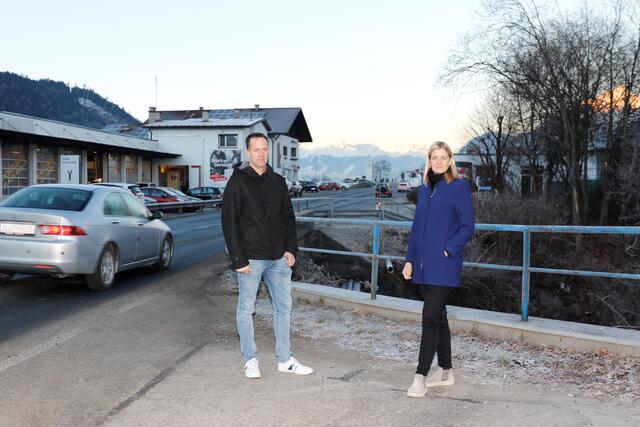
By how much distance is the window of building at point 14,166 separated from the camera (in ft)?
109

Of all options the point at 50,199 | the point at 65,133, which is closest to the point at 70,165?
the point at 65,133

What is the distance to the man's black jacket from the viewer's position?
15.1ft

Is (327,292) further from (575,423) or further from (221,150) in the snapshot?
(221,150)

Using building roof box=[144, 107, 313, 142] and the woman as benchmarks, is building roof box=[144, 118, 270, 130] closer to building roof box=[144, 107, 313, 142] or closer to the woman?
building roof box=[144, 107, 313, 142]

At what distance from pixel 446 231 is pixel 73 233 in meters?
5.50

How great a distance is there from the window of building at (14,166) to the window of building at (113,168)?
9.37m

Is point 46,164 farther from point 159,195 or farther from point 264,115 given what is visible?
point 264,115

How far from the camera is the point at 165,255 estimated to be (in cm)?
1080

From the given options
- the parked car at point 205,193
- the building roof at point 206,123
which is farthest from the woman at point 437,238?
the building roof at point 206,123

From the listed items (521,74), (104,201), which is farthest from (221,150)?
(104,201)

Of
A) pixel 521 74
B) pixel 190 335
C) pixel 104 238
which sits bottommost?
pixel 190 335

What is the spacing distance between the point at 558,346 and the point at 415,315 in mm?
1593

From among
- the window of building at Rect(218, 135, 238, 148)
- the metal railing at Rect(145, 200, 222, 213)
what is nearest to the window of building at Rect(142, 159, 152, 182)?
the window of building at Rect(218, 135, 238, 148)

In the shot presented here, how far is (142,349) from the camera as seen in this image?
5.57m
